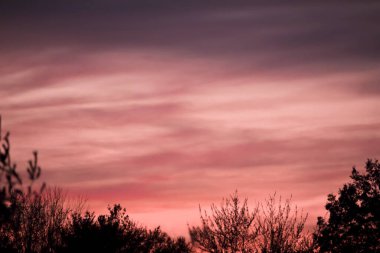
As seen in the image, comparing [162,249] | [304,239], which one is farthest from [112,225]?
[162,249]

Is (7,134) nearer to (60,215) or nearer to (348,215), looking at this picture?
(60,215)

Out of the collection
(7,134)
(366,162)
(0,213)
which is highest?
(366,162)

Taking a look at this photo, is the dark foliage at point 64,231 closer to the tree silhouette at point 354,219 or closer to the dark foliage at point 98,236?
the dark foliage at point 98,236

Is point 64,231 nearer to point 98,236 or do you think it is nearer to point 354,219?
point 98,236

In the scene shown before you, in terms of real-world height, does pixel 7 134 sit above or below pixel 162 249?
below

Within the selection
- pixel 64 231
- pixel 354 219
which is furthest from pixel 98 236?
pixel 354 219

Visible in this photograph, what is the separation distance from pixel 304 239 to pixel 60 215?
66.8 ft

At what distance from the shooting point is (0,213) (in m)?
12.5

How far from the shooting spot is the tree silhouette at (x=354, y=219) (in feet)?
168

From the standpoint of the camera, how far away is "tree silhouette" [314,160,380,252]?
51.1m

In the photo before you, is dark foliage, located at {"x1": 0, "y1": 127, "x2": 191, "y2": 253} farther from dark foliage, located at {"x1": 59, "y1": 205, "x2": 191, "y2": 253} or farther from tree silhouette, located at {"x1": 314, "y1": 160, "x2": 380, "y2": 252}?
tree silhouette, located at {"x1": 314, "y1": 160, "x2": 380, "y2": 252}

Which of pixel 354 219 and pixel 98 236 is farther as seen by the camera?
pixel 354 219

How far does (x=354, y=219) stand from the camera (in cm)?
5200

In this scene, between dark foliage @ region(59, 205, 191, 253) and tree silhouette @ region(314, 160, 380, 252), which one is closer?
dark foliage @ region(59, 205, 191, 253)
